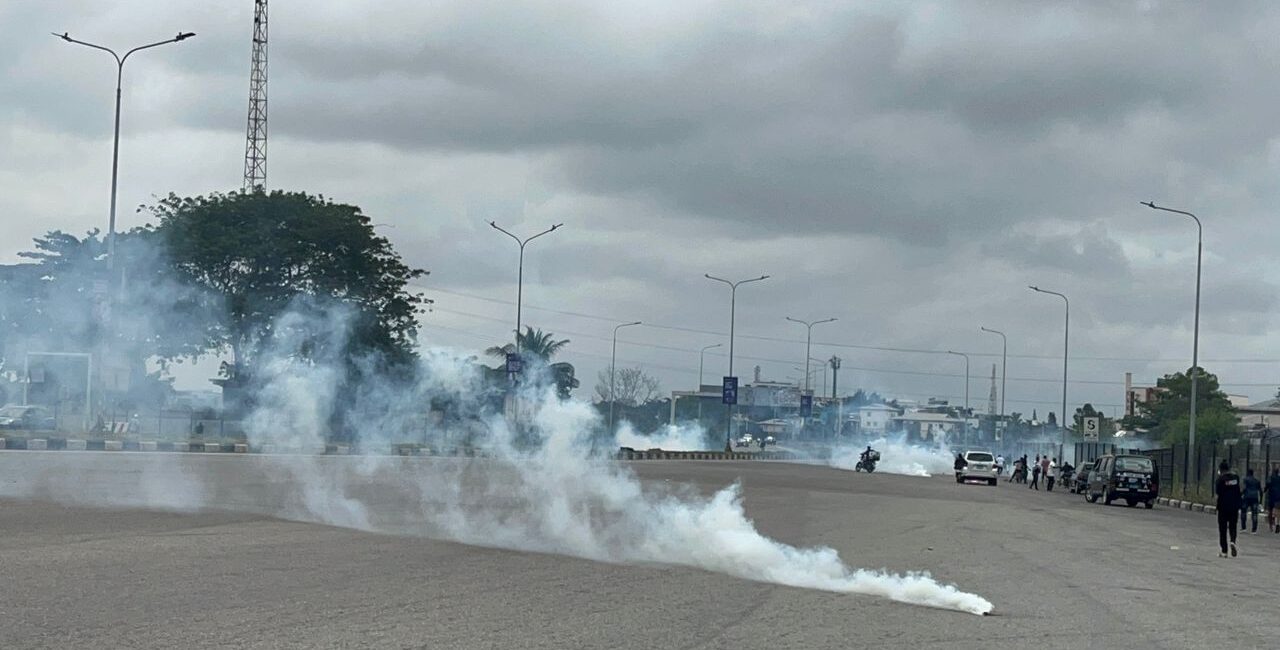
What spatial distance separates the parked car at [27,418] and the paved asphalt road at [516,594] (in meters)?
24.7

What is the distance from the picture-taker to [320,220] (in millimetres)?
52906

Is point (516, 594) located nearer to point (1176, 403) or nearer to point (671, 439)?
point (671, 439)

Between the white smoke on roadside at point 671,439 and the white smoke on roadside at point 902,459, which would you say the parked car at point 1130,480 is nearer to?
the white smoke on roadside at point 671,439

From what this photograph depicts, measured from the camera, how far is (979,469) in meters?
64.2

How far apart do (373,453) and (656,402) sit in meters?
110

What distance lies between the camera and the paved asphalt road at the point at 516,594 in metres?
10.6

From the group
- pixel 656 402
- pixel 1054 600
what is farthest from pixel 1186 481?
pixel 656 402

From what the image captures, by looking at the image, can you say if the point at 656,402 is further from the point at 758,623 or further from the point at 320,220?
the point at 758,623

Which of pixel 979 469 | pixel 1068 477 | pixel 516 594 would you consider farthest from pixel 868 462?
pixel 516 594

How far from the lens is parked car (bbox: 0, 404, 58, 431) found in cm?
4628

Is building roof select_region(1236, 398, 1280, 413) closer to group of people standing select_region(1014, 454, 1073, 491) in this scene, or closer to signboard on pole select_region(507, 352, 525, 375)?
group of people standing select_region(1014, 454, 1073, 491)

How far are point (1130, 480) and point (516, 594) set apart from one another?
36018 millimetres

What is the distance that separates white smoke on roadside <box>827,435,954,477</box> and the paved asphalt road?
2457 inches

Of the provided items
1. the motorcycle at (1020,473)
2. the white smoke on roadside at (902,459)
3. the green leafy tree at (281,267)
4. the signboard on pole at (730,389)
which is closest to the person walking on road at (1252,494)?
the green leafy tree at (281,267)
